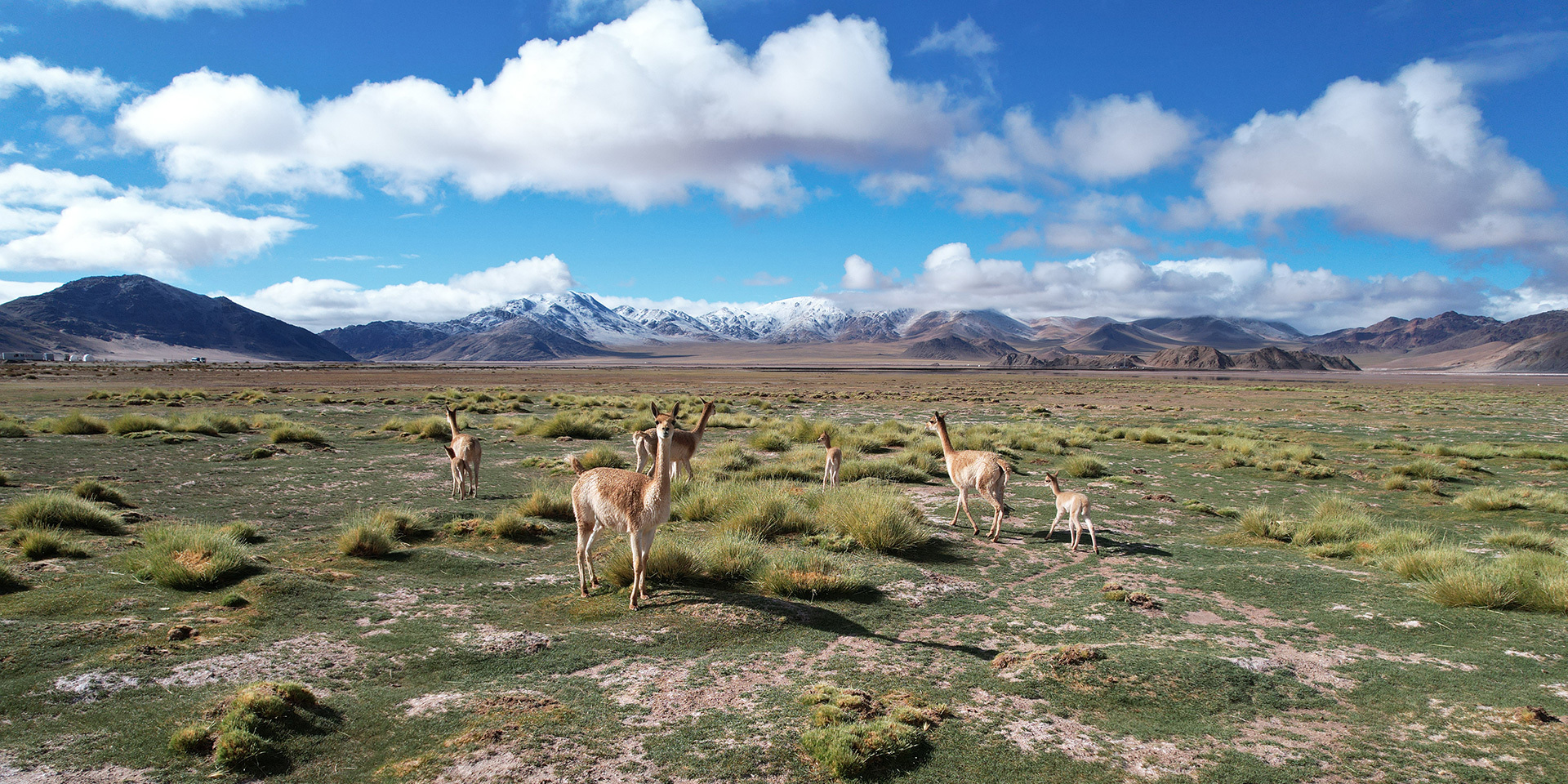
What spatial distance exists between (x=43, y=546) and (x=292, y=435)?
1127 centimetres

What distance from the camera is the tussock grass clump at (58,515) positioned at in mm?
8305

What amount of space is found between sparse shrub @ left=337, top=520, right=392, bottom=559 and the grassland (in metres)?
0.05

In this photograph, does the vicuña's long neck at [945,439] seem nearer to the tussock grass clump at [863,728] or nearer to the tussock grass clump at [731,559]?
the tussock grass clump at [731,559]

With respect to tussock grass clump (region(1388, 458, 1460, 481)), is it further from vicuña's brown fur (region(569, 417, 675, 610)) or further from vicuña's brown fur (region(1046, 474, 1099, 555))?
vicuña's brown fur (region(569, 417, 675, 610))

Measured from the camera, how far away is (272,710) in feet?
14.1

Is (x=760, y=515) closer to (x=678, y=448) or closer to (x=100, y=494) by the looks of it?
(x=678, y=448)

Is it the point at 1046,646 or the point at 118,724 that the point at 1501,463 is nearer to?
the point at 1046,646

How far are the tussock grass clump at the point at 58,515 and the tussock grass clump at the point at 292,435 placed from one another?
8.85 meters

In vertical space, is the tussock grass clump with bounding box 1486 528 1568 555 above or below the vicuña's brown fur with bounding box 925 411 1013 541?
below

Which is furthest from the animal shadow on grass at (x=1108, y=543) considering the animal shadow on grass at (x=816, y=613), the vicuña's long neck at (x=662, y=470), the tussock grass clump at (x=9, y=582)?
the tussock grass clump at (x=9, y=582)

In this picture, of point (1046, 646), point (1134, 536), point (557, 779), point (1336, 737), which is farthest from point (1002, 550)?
point (557, 779)

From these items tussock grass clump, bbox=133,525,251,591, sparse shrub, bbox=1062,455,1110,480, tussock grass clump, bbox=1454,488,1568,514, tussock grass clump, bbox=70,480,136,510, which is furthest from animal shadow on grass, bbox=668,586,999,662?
tussock grass clump, bbox=1454,488,1568,514

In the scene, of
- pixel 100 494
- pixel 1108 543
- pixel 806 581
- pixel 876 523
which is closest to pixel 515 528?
pixel 806 581

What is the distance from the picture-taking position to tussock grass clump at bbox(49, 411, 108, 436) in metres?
18.2
